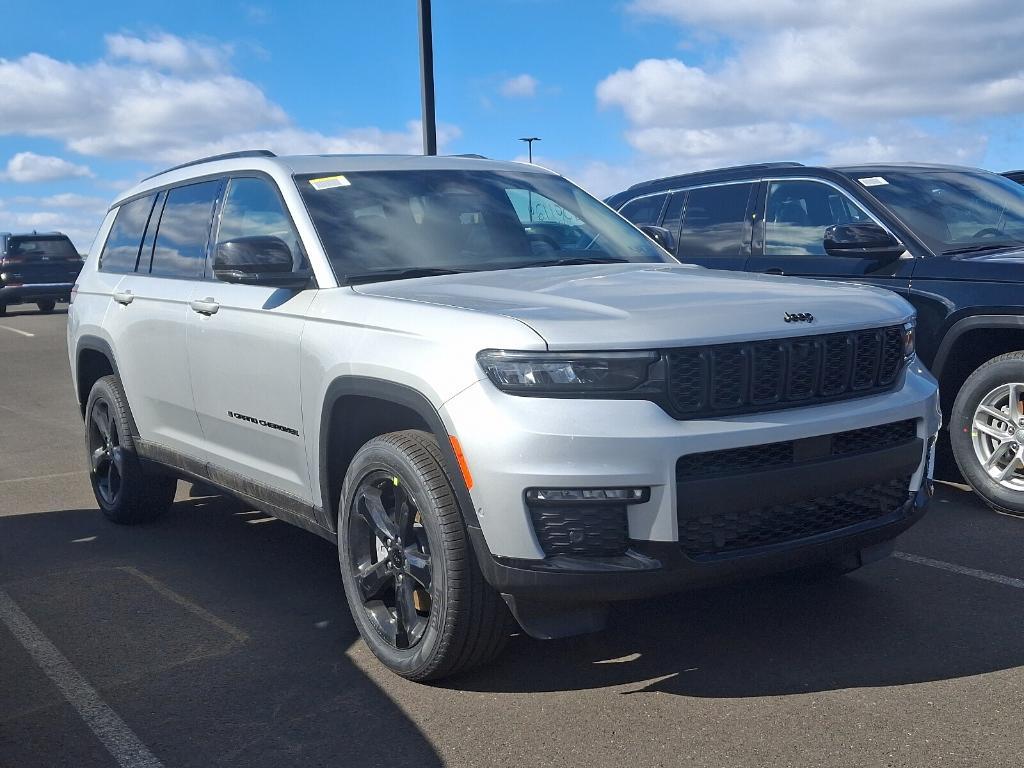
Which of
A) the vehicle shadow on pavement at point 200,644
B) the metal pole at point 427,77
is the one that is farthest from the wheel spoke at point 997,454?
the metal pole at point 427,77

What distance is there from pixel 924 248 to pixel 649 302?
3.24 metres

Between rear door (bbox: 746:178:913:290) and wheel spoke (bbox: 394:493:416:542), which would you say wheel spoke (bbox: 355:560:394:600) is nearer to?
wheel spoke (bbox: 394:493:416:542)

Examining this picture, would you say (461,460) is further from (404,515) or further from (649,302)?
(649,302)

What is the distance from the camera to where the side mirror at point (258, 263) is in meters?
4.40

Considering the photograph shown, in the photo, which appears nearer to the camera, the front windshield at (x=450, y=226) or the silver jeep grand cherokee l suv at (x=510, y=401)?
the silver jeep grand cherokee l suv at (x=510, y=401)

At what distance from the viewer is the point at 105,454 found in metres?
6.54

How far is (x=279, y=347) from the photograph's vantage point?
454 cm

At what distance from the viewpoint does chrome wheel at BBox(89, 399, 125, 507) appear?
6305mm

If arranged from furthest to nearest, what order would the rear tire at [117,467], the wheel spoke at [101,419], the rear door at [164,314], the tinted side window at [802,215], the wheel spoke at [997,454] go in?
the tinted side window at [802,215] < the wheel spoke at [101,419] < the rear tire at [117,467] < the wheel spoke at [997,454] < the rear door at [164,314]

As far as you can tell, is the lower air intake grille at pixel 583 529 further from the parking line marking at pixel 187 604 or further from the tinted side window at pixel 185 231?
the tinted side window at pixel 185 231

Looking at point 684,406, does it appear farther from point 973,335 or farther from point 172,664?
point 973,335

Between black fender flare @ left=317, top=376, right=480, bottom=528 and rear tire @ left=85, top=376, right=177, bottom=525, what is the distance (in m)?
2.15

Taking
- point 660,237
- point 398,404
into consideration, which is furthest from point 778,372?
Answer: point 660,237

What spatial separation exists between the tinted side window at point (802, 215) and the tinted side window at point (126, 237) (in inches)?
145
